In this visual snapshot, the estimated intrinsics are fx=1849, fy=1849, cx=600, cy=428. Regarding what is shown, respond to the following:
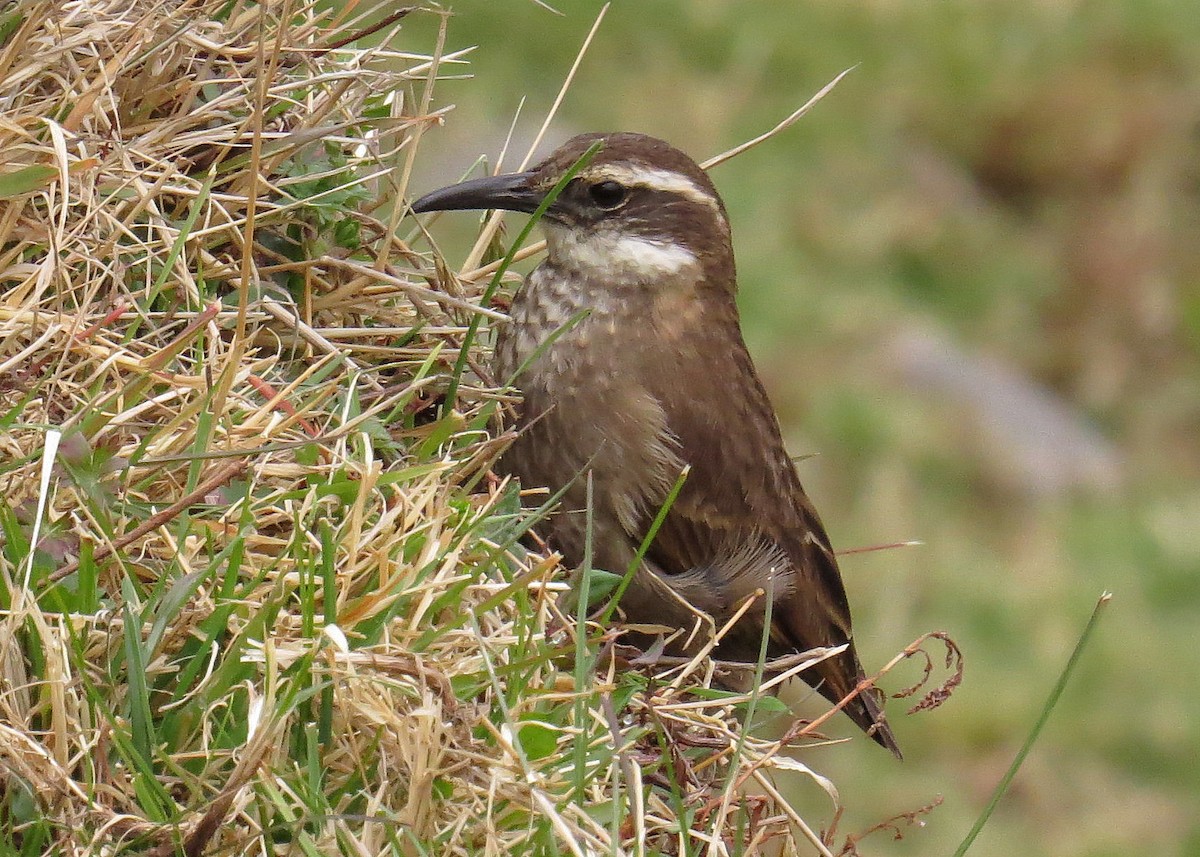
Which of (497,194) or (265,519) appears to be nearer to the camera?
(265,519)

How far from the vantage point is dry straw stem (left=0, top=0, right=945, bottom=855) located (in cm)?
276

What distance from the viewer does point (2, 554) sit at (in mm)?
2830

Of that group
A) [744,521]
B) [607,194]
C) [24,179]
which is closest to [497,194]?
[607,194]

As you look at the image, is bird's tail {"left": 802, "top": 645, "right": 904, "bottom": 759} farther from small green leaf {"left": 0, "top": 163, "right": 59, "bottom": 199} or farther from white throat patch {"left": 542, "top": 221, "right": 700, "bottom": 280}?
small green leaf {"left": 0, "top": 163, "right": 59, "bottom": 199}

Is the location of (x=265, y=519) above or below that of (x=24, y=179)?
below

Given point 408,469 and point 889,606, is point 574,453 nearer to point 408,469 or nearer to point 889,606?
point 408,469

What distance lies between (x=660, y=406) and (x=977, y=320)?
615 cm

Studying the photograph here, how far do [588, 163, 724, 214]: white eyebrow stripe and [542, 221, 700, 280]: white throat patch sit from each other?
134 mm

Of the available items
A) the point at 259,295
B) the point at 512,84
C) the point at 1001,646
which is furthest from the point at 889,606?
the point at 259,295

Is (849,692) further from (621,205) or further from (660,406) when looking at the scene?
(621,205)

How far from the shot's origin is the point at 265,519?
124 inches

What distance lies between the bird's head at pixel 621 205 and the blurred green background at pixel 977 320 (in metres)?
3.63

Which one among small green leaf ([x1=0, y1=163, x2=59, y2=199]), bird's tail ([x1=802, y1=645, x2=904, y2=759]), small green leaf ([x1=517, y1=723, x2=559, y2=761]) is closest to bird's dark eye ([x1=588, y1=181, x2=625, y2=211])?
bird's tail ([x1=802, y1=645, x2=904, y2=759])

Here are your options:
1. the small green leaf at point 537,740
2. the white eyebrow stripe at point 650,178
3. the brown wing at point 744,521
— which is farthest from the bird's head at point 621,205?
the small green leaf at point 537,740
